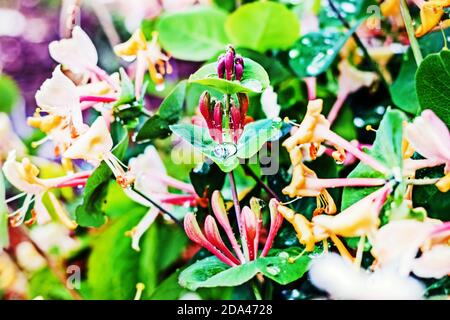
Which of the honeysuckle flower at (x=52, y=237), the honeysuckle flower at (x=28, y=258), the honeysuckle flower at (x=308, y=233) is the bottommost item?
the honeysuckle flower at (x=28, y=258)

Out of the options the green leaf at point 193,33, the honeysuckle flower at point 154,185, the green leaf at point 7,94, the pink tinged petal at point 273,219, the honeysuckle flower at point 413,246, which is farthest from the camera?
the green leaf at point 7,94

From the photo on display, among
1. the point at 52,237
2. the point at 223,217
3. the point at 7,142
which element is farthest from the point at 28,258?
the point at 223,217

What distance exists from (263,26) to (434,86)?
262 mm

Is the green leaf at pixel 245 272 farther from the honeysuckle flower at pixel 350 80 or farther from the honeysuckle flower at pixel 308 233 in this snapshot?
the honeysuckle flower at pixel 350 80

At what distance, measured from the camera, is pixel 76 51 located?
1.70 ft

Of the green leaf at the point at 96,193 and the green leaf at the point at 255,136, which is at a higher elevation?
the green leaf at the point at 255,136

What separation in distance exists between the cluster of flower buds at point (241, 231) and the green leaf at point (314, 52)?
19 cm

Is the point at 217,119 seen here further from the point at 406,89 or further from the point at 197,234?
the point at 406,89

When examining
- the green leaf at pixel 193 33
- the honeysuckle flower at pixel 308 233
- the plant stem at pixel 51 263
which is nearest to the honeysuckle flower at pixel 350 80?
the green leaf at pixel 193 33

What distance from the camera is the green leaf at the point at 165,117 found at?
0.54 meters

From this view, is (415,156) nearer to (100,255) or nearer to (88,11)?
(100,255)

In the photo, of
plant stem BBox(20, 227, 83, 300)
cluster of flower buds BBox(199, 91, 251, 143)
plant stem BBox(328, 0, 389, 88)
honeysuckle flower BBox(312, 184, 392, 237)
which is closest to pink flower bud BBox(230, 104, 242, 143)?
cluster of flower buds BBox(199, 91, 251, 143)

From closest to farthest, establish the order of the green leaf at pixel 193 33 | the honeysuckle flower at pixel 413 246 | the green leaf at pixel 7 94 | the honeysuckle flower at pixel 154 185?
the honeysuckle flower at pixel 413 246, the honeysuckle flower at pixel 154 185, the green leaf at pixel 193 33, the green leaf at pixel 7 94
